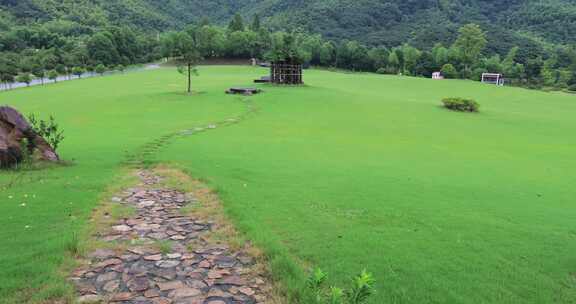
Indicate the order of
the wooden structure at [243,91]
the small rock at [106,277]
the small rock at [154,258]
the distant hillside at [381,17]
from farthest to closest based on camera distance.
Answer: the distant hillside at [381,17]
the wooden structure at [243,91]
the small rock at [154,258]
the small rock at [106,277]

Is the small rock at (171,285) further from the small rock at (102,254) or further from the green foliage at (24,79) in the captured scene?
the green foliage at (24,79)

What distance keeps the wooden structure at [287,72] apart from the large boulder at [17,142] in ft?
139

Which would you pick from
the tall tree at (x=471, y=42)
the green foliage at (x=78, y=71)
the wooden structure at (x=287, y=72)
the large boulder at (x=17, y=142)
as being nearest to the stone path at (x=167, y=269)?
the large boulder at (x=17, y=142)

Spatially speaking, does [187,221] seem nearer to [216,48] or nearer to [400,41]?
[216,48]

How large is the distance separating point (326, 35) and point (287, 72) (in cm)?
9932

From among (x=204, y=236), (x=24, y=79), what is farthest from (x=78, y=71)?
(x=204, y=236)

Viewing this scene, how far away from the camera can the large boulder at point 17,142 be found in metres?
13.0

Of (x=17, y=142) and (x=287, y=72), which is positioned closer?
(x=17, y=142)

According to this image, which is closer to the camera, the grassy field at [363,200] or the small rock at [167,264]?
the grassy field at [363,200]

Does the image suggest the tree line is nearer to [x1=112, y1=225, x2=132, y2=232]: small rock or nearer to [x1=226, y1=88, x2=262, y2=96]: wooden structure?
[x1=226, y1=88, x2=262, y2=96]: wooden structure

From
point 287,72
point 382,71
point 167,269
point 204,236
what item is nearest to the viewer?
point 167,269

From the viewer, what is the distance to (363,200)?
1073 centimetres

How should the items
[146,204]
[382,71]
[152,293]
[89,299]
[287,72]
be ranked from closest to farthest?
[89,299]
[152,293]
[146,204]
[287,72]
[382,71]

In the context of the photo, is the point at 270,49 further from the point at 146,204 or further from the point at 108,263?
the point at 108,263
